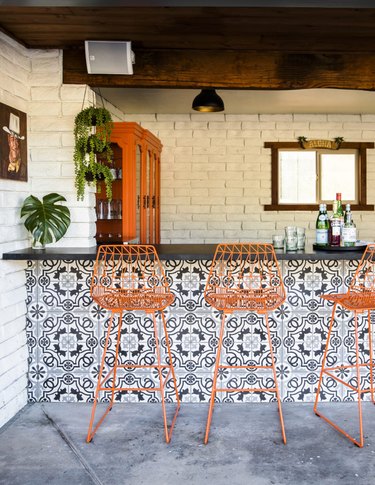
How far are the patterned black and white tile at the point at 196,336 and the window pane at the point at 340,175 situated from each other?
312 centimetres

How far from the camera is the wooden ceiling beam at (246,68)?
3861 millimetres

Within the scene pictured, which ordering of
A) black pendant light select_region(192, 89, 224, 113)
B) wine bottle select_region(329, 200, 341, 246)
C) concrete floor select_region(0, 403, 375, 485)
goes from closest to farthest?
concrete floor select_region(0, 403, 375, 485) < wine bottle select_region(329, 200, 341, 246) < black pendant light select_region(192, 89, 224, 113)

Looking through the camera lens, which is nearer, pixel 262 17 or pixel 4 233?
pixel 262 17

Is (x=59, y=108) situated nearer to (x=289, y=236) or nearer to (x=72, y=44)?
(x=72, y=44)

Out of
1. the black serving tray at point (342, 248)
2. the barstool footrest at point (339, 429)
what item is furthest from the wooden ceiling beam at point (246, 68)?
the barstool footrest at point (339, 429)

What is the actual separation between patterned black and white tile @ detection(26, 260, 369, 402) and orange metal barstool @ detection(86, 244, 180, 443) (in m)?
0.12

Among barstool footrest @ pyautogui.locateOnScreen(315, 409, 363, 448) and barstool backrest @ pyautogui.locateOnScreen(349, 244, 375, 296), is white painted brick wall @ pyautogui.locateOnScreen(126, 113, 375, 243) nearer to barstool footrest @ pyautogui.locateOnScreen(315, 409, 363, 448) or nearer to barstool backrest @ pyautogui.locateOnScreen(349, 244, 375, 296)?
barstool backrest @ pyautogui.locateOnScreen(349, 244, 375, 296)

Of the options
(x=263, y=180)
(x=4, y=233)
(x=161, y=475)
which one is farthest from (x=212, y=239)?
(x=161, y=475)

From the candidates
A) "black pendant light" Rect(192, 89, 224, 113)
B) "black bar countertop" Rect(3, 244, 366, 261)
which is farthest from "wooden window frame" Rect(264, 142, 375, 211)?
"black bar countertop" Rect(3, 244, 366, 261)

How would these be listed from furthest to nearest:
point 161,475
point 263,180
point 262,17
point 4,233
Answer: point 263,180
point 4,233
point 262,17
point 161,475

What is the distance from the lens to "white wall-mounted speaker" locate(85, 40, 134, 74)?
3.64 m

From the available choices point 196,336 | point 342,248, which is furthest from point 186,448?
point 342,248

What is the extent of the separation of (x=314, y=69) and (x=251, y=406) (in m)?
2.32

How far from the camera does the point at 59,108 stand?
393 centimetres
